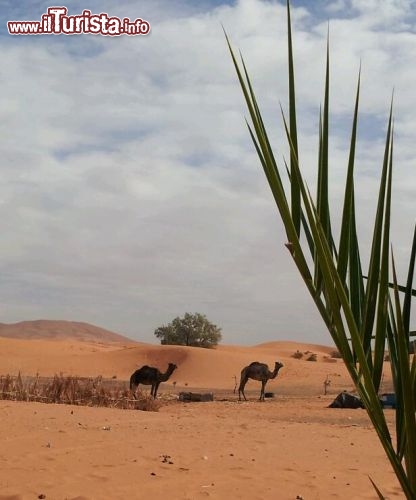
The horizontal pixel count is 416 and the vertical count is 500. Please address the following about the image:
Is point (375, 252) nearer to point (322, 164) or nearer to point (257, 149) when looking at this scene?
point (322, 164)

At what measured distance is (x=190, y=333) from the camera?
160 ft

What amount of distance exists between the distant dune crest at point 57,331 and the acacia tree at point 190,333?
63436 millimetres

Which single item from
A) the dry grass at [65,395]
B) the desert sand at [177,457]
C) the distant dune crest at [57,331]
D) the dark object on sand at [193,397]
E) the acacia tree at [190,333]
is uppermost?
the distant dune crest at [57,331]

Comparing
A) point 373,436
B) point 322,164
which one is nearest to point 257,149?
point 322,164

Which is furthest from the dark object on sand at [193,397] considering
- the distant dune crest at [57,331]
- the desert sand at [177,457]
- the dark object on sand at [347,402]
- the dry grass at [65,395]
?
the distant dune crest at [57,331]

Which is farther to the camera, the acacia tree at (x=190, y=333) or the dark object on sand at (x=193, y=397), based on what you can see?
the acacia tree at (x=190, y=333)

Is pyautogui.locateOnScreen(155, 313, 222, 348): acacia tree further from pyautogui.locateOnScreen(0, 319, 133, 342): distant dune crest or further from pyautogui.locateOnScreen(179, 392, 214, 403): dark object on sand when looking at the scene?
pyautogui.locateOnScreen(0, 319, 133, 342): distant dune crest

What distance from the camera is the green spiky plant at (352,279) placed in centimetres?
149

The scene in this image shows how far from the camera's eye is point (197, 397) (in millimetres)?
19266

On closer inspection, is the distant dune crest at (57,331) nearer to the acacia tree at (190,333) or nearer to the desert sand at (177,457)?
the acacia tree at (190,333)

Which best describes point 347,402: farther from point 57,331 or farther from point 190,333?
point 57,331

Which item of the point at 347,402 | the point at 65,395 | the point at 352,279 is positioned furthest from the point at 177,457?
the point at 347,402

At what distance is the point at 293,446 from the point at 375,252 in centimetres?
795

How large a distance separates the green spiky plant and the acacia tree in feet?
156
